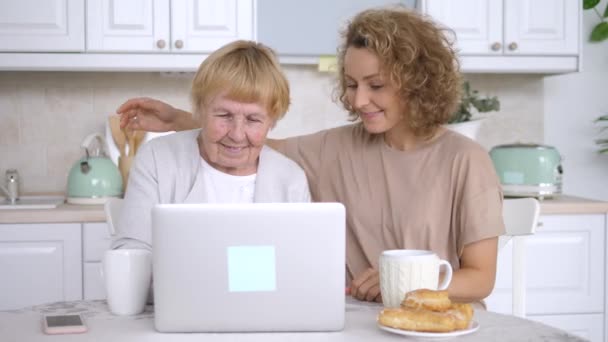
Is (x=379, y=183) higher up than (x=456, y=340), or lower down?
higher up

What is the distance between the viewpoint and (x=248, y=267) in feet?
4.17

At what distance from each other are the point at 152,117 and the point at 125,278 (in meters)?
0.64

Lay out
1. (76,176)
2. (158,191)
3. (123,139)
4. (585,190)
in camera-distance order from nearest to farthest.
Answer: (158,191)
(76,176)
(123,139)
(585,190)

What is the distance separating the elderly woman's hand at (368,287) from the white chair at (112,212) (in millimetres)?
656

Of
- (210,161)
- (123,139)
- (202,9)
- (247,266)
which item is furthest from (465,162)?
(123,139)

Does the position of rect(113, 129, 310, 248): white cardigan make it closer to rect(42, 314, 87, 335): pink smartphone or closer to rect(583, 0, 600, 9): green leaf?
rect(42, 314, 87, 335): pink smartphone

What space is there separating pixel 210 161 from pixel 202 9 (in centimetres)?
137

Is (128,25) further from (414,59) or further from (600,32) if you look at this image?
(600,32)

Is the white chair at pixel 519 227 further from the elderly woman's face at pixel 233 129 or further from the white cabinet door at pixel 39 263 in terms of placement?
the white cabinet door at pixel 39 263

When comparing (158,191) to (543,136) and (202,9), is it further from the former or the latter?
(543,136)

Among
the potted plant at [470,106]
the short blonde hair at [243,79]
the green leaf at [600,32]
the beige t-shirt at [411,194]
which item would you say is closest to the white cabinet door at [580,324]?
the potted plant at [470,106]

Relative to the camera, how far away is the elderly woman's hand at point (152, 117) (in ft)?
6.36

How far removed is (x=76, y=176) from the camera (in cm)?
308

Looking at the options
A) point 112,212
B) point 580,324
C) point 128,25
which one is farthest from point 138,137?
point 580,324
